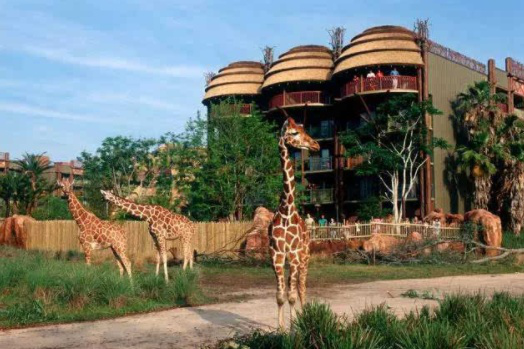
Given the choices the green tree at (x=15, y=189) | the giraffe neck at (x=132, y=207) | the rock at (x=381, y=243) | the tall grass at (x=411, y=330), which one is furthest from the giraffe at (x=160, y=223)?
the green tree at (x=15, y=189)

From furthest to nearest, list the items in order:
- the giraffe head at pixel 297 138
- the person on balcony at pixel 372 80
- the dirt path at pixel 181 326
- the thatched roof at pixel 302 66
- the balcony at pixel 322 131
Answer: the balcony at pixel 322 131
the thatched roof at pixel 302 66
the person on balcony at pixel 372 80
the giraffe head at pixel 297 138
the dirt path at pixel 181 326

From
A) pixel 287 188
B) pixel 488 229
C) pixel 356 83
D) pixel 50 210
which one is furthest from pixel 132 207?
pixel 50 210

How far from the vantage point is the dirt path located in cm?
813

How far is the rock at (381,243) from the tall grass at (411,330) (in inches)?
615

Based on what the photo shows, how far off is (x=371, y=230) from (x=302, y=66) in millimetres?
17408

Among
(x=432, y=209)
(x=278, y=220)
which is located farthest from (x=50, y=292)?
(x=432, y=209)

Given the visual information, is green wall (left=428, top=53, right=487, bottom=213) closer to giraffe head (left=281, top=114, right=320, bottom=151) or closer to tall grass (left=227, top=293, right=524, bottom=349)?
giraffe head (left=281, top=114, right=320, bottom=151)

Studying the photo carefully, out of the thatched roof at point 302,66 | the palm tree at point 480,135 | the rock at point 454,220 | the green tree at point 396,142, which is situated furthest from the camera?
the thatched roof at point 302,66

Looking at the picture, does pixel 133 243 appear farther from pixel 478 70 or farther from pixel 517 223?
pixel 478 70

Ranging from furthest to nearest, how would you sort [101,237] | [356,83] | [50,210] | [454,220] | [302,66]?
[50,210] → [302,66] → [356,83] → [454,220] → [101,237]

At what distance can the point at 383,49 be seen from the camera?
3569cm

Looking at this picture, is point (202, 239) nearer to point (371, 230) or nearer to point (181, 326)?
point (371, 230)

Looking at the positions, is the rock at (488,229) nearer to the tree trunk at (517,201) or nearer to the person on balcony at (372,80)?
the tree trunk at (517,201)

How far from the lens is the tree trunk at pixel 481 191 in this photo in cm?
3609
